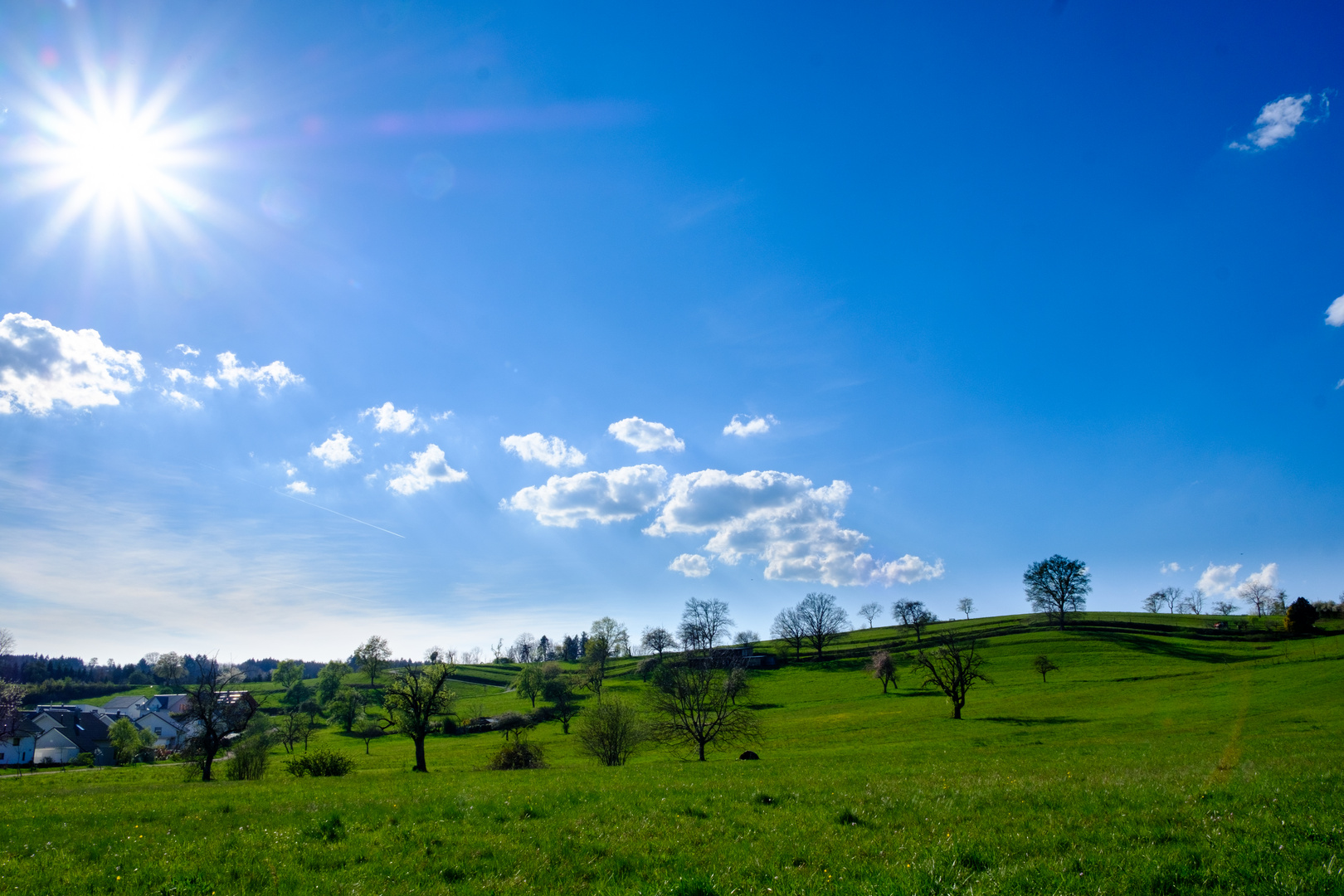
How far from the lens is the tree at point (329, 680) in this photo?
496 ft

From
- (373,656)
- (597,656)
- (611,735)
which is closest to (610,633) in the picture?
(597,656)

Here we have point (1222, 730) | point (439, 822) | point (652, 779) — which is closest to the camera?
point (439, 822)

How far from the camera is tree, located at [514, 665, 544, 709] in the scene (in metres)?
135

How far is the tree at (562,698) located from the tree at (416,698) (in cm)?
5046

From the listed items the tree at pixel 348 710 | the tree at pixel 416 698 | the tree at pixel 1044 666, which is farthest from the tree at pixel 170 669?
the tree at pixel 1044 666

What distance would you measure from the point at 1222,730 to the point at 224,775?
83.7 metres

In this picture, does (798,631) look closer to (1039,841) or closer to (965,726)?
(965,726)

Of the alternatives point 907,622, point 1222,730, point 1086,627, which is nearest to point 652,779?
point 1222,730

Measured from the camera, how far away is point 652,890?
23.3 ft

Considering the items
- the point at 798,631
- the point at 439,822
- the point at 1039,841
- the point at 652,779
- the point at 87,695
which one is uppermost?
the point at 1039,841

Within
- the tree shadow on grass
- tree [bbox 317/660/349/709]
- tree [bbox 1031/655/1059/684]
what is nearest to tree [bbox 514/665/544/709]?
tree [bbox 317/660/349/709]

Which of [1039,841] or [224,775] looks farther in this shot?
[224,775]

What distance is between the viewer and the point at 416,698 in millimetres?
56094

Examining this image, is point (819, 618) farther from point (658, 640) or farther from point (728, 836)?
point (728, 836)
